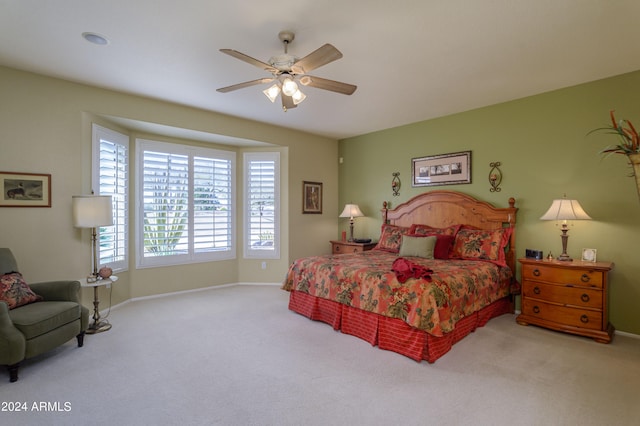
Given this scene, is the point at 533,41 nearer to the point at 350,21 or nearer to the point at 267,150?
the point at 350,21

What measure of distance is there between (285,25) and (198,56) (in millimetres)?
1040

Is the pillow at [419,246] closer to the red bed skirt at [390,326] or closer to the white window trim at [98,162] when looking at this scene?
the red bed skirt at [390,326]

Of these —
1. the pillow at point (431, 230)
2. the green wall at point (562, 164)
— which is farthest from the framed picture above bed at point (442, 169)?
the pillow at point (431, 230)

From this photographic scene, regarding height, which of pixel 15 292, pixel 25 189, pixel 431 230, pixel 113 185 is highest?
pixel 113 185

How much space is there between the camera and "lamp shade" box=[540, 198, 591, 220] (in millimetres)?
3424

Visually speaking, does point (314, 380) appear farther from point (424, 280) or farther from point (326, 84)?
point (326, 84)

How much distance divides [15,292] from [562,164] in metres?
5.90

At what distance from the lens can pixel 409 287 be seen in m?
2.96

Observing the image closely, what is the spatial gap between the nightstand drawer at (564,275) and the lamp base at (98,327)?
15.8ft

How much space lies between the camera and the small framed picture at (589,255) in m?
3.57

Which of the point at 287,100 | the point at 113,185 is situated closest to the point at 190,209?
the point at 113,185

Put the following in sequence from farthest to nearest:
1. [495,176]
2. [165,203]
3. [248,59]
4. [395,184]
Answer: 1. [395,184]
2. [165,203]
3. [495,176]
4. [248,59]

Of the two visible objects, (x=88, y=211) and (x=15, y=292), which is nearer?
(x=15, y=292)

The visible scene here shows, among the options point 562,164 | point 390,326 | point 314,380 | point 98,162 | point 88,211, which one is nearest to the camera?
point 314,380
